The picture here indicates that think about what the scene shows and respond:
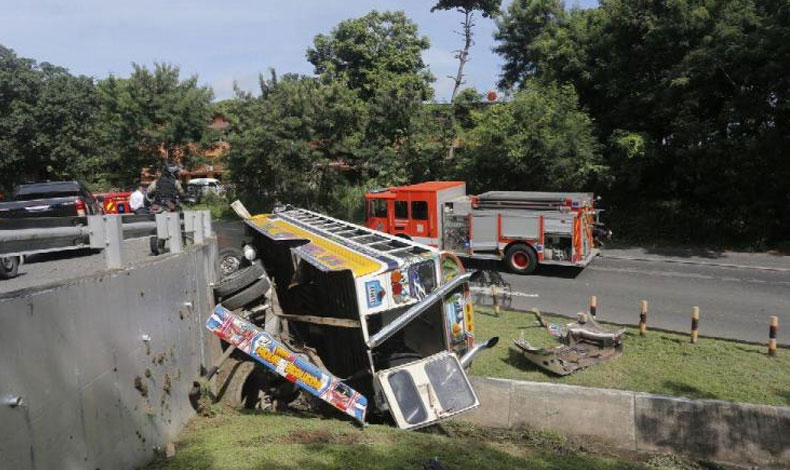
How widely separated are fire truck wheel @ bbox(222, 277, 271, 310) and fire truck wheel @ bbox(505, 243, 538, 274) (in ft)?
30.3

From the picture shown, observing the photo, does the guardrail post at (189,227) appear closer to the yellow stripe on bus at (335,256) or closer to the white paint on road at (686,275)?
the yellow stripe on bus at (335,256)

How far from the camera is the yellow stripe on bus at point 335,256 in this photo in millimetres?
6855

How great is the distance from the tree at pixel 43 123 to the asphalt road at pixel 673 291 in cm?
2613

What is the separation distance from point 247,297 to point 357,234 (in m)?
2.73

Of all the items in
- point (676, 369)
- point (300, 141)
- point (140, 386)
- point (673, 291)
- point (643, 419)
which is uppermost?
point (300, 141)

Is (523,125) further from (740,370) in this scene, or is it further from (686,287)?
(740,370)

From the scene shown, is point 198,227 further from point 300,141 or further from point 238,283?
point 300,141

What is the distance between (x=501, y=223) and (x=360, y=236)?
7.13 m

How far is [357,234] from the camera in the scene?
9703 millimetres

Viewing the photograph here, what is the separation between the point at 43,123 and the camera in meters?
30.8

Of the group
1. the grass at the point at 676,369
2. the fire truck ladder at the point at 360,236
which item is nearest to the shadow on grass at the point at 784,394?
the grass at the point at 676,369

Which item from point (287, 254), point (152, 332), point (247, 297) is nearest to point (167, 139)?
point (287, 254)

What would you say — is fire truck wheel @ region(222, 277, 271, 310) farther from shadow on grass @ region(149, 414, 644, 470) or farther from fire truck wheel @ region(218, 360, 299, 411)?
shadow on grass @ region(149, 414, 644, 470)

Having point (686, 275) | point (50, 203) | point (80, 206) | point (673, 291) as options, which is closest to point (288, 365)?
point (80, 206)
